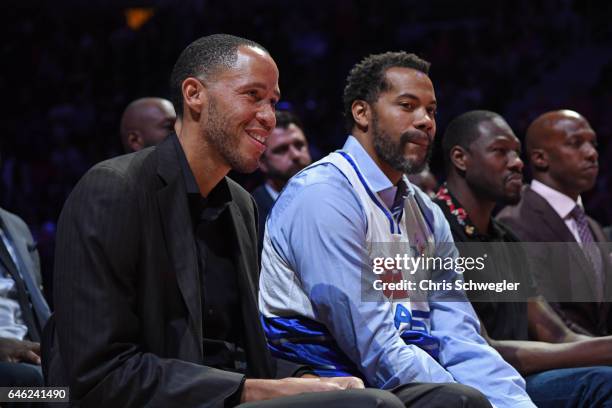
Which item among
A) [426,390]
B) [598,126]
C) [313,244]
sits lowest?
[426,390]

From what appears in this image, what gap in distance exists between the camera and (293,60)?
10219mm

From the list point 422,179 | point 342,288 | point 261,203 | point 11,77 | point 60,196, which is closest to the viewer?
point 342,288

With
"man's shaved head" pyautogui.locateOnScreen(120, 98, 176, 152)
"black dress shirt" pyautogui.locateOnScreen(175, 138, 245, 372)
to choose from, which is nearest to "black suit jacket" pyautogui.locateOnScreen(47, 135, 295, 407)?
"black dress shirt" pyautogui.locateOnScreen(175, 138, 245, 372)

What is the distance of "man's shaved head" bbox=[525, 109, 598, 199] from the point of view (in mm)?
4102

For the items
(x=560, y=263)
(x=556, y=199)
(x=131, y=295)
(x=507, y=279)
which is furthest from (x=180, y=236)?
(x=556, y=199)

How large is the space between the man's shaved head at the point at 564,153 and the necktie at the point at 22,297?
7.78ft

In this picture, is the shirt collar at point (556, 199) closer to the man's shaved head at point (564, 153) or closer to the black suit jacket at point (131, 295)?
the man's shaved head at point (564, 153)

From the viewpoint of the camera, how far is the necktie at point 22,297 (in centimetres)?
334

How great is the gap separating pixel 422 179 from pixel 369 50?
519 centimetres

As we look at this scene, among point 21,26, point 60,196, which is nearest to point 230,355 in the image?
point 60,196

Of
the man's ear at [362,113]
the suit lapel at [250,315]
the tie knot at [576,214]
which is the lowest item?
the suit lapel at [250,315]

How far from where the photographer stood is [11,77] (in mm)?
9859

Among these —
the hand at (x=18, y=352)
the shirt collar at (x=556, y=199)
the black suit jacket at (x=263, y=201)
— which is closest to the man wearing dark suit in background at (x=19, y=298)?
the hand at (x=18, y=352)

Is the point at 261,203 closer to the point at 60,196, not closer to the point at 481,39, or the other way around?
the point at 60,196
